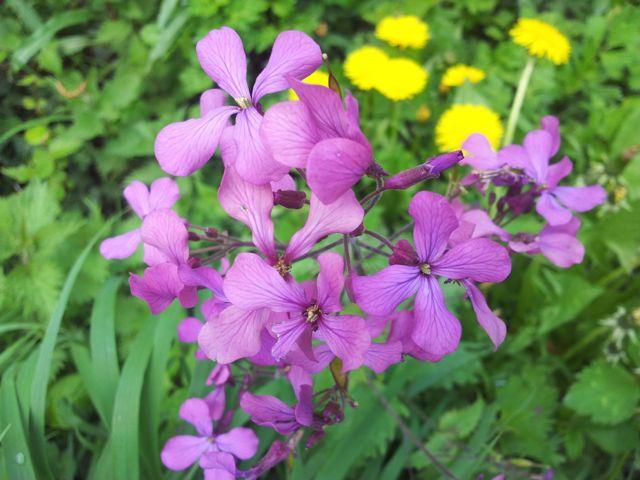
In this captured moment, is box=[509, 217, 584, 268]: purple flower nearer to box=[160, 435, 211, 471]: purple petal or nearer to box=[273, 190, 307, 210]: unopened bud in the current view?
box=[273, 190, 307, 210]: unopened bud

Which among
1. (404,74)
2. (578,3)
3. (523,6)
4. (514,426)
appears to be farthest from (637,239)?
(578,3)

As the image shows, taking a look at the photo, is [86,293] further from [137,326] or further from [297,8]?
[297,8]

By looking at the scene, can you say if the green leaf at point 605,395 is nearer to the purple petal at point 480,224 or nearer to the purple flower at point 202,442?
the purple petal at point 480,224

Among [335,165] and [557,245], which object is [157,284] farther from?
[557,245]

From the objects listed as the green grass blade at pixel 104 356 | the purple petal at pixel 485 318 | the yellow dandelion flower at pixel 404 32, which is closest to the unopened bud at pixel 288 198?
the purple petal at pixel 485 318

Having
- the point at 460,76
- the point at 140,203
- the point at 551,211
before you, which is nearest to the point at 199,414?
the point at 140,203

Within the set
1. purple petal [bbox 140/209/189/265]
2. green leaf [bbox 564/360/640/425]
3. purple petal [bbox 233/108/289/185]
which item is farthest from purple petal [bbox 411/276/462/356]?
green leaf [bbox 564/360/640/425]
